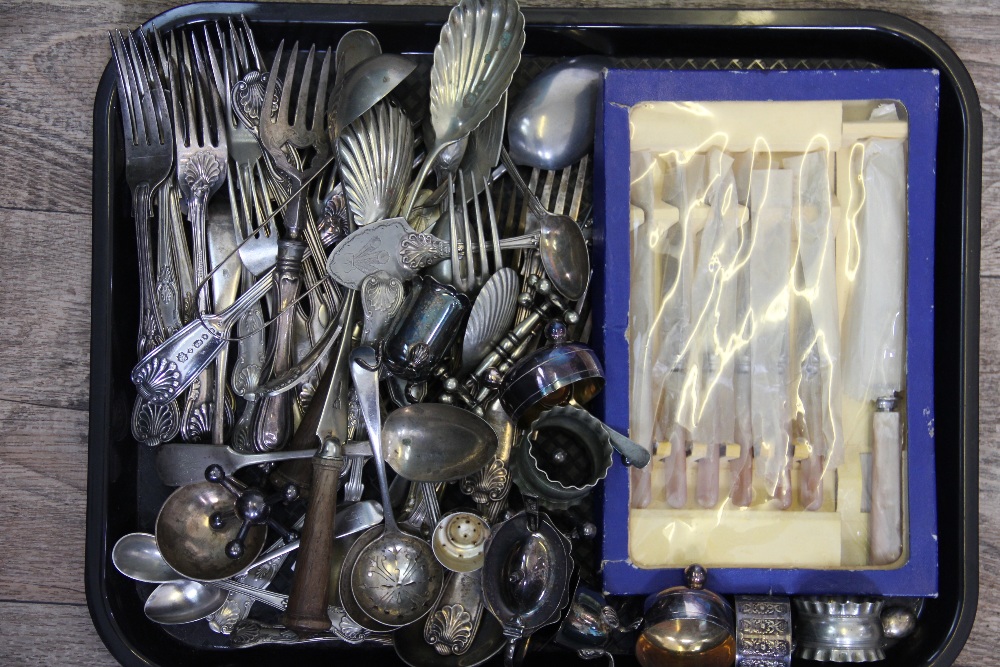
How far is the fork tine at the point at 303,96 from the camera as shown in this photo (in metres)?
0.64

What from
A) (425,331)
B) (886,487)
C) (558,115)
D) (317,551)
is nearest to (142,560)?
(317,551)

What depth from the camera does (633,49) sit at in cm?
67

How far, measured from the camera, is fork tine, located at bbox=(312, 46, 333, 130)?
0.64 m

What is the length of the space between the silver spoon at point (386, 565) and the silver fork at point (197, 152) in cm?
16

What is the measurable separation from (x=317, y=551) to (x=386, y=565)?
7 centimetres

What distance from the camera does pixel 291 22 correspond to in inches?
25.2

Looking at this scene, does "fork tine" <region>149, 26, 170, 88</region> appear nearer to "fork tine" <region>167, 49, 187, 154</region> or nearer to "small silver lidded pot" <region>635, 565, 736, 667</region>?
"fork tine" <region>167, 49, 187, 154</region>

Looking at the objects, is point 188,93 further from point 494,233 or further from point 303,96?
point 494,233

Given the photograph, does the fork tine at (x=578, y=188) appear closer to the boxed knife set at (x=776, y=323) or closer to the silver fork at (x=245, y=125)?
the boxed knife set at (x=776, y=323)

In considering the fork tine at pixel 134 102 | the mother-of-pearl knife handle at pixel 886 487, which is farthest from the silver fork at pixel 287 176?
the mother-of-pearl knife handle at pixel 886 487

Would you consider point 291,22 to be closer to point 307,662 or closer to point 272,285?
point 272,285

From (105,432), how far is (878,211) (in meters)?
0.66

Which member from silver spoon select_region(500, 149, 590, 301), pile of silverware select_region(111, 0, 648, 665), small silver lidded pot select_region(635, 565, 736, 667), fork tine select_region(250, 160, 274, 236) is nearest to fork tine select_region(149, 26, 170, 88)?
pile of silverware select_region(111, 0, 648, 665)

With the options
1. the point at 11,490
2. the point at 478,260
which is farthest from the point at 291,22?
the point at 11,490
